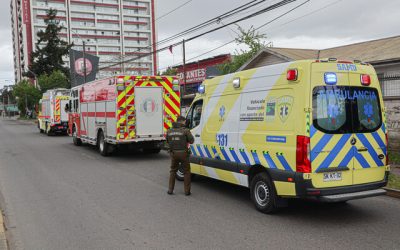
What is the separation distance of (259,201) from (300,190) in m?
1.07

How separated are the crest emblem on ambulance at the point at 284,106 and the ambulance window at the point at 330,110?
371 mm

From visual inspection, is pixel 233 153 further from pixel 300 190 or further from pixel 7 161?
pixel 7 161

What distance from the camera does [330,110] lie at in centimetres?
592

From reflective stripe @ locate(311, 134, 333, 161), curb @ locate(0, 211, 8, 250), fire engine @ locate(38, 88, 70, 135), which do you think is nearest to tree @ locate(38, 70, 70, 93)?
fire engine @ locate(38, 88, 70, 135)

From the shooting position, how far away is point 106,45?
125750 millimetres

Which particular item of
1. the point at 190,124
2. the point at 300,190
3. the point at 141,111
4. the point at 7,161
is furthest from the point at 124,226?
the point at 7,161

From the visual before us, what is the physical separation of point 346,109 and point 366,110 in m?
0.44

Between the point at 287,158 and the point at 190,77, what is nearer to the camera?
the point at 287,158

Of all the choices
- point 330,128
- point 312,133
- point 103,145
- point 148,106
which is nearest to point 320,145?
point 312,133

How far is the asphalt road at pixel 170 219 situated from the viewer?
5258mm

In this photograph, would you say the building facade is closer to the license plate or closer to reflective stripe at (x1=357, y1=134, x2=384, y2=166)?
reflective stripe at (x1=357, y1=134, x2=384, y2=166)

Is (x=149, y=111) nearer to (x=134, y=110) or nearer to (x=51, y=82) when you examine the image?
(x=134, y=110)

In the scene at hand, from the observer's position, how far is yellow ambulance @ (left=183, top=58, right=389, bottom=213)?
5.78m

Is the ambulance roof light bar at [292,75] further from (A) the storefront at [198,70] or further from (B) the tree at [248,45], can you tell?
(A) the storefront at [198,70]
